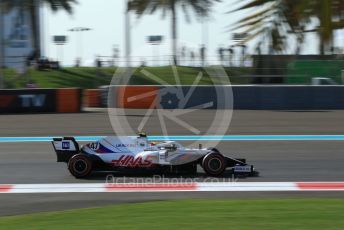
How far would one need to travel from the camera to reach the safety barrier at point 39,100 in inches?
834

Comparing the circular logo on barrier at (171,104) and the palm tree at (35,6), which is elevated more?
the palm tree at (35,6)

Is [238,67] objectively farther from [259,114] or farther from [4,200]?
[4,200]

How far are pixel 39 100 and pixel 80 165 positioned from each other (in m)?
12.5

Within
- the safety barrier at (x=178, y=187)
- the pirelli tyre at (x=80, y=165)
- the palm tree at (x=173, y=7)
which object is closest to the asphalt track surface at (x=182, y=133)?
the pirelli tyre at (x=80, y=165)

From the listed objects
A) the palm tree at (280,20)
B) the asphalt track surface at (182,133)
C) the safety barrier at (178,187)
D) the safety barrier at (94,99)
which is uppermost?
the palm tree at (280,20)

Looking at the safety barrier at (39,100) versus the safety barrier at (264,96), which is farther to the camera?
the safety barrier at (264,96)

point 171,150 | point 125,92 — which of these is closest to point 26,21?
point 125,92

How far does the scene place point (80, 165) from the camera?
30.5 feet

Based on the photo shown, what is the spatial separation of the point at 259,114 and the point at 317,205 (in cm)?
1366

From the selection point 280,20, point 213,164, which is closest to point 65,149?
point 213,164

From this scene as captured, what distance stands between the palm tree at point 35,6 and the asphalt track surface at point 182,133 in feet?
68.7

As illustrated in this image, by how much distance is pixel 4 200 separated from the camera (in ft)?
26.0

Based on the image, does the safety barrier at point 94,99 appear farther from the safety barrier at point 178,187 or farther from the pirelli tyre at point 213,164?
the pirelli tyre at point 213,164

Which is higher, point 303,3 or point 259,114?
point 303,3
